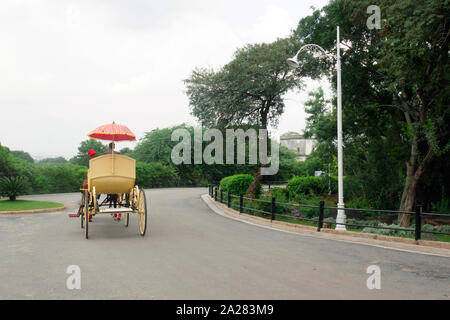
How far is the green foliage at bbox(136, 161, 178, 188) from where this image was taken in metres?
47.8

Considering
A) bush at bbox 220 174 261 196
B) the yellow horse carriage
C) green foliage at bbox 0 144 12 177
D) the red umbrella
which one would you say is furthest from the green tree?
the yellow horse carriage

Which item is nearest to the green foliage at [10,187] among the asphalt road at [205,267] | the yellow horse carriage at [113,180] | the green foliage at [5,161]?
the green foliage at [5,161]

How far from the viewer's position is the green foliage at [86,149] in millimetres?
71812

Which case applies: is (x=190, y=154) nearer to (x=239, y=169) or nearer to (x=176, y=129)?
(x=176, y=129)

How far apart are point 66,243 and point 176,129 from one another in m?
48.8

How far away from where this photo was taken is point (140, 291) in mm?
5555

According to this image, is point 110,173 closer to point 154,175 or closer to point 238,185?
point 238,185

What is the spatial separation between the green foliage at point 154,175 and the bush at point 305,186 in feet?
71.8

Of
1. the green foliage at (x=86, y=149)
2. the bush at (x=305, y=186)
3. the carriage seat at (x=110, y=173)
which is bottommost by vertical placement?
the bush at (x=305, y=186)

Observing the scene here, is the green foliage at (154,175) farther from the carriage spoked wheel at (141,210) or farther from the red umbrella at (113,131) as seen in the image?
the carriage spoked wheel at (141,210)

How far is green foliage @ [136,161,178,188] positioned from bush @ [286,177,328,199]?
71.8ft

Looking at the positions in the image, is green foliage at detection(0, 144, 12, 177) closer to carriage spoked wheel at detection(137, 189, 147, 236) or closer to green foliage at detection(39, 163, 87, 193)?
green foliage at detection(39, 163, 87, 193)
